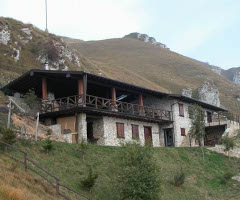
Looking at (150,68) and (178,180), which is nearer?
(178,180)

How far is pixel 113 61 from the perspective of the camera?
4619 inches

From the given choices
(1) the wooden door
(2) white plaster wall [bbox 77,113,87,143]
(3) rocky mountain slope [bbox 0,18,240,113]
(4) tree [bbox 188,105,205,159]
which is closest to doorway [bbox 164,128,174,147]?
(1) the wooden door

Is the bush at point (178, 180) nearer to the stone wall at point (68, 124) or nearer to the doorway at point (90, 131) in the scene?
the doorway at point (90, 131)

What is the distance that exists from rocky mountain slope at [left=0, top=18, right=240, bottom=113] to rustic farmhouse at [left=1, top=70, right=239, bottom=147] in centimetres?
825

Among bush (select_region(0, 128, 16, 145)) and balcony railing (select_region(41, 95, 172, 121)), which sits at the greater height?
balcony railing (select_region(41, 95, 172, 121))

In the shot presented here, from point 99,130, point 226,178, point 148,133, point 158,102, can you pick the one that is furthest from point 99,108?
point 226,178

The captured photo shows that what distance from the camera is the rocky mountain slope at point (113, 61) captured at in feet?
165

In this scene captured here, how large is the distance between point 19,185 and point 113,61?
105781 mm

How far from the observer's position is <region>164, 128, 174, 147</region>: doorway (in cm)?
3483

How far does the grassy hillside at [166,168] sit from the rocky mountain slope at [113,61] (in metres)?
17.4

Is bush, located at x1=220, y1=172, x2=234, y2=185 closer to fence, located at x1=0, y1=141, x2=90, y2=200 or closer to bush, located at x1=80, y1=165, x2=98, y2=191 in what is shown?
bush, located at x1=80, y1=165, x2=98, y2=191

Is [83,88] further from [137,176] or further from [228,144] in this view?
[228,144]

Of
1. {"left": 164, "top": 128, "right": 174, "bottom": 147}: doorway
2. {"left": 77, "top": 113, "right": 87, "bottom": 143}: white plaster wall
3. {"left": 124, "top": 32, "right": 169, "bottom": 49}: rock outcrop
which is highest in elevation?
{"left": 124, "top": 32, "right": 169, "bottom": 49}: rock outcrop

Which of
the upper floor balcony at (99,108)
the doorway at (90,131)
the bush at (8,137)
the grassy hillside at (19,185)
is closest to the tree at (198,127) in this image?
the upper floor balcony at (99,108)
